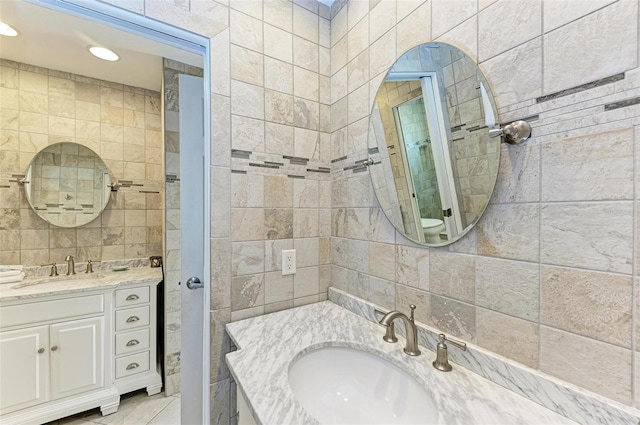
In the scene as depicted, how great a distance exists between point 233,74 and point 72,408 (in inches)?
87.2

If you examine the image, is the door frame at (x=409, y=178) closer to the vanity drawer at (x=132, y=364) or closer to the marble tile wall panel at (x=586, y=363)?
the marble tile wall panel at (x=586, y=363)

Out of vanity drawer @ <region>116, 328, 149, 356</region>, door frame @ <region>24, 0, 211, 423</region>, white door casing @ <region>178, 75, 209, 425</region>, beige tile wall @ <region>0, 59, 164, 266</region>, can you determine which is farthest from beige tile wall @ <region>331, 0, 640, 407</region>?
beige tile wall @ <region>0, 59, 164, 266</region>

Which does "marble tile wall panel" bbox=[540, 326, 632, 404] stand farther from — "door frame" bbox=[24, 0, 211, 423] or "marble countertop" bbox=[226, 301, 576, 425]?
"door frame" bbox=[24, 0, 211, 423]

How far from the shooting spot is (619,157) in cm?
53

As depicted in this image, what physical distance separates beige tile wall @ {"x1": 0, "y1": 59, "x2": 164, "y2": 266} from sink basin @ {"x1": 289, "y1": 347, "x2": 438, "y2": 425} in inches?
78.1

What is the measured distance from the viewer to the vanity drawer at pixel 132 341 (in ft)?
5.81

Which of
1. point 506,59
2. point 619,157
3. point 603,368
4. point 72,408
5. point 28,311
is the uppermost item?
point 506,59

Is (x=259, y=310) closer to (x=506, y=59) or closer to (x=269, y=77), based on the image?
(x=269, y=77)

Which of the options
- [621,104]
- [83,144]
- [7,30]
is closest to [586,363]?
[621,104]

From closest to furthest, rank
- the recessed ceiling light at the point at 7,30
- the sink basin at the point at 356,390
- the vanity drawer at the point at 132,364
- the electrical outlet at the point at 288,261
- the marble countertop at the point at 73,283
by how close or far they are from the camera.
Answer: the sink basin at the point at 356,390, the electrical outlet at the point at 288,261, the recessed ceiling light at the point at 7,30, the marble countertop at the point at 73,283, the vanity drawer at the point at 132,364

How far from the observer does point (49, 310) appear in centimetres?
156

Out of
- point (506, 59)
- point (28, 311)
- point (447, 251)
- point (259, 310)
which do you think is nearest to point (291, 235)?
point (259, 310)

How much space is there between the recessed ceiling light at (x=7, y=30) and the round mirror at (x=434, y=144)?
2046mm

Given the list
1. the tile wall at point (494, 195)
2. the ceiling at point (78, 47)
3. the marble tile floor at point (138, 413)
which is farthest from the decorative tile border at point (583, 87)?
the marble tile floor at point (138, 413)
